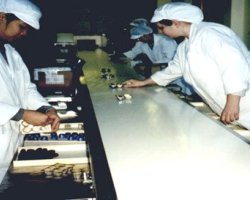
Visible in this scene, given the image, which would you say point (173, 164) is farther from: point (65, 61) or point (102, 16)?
point (102, 16)

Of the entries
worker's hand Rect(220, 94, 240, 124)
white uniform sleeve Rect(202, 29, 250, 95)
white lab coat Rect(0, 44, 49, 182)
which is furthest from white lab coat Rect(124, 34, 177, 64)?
white lab coat Rect(0, 44, 49, 182)

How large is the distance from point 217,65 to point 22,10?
54.3 inches

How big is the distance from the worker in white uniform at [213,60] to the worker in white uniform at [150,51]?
86.3 inches

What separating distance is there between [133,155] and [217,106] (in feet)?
4.55

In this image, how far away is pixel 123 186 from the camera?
121cm

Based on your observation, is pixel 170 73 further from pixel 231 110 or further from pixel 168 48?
pixel 168 48

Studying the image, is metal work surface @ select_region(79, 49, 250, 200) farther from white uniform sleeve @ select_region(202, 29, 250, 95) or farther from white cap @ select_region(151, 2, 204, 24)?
white cap @ select_region(151, 2, 204, 24)

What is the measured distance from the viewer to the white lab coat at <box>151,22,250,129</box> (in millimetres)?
2309

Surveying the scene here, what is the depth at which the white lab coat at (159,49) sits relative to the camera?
5.93 m

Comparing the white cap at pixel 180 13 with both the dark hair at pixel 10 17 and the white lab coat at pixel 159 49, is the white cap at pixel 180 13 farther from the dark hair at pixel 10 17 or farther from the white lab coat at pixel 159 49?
the white lab coat at pixel 159 49

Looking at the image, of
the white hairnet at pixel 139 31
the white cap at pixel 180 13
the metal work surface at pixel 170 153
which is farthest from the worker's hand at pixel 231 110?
Answer: the white hairnet at pixel 139 31

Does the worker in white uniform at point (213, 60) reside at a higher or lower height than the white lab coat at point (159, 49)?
higher

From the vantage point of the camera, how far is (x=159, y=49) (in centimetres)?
616

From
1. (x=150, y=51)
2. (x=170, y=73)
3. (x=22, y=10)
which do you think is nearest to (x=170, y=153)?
(x=22, y=10)
